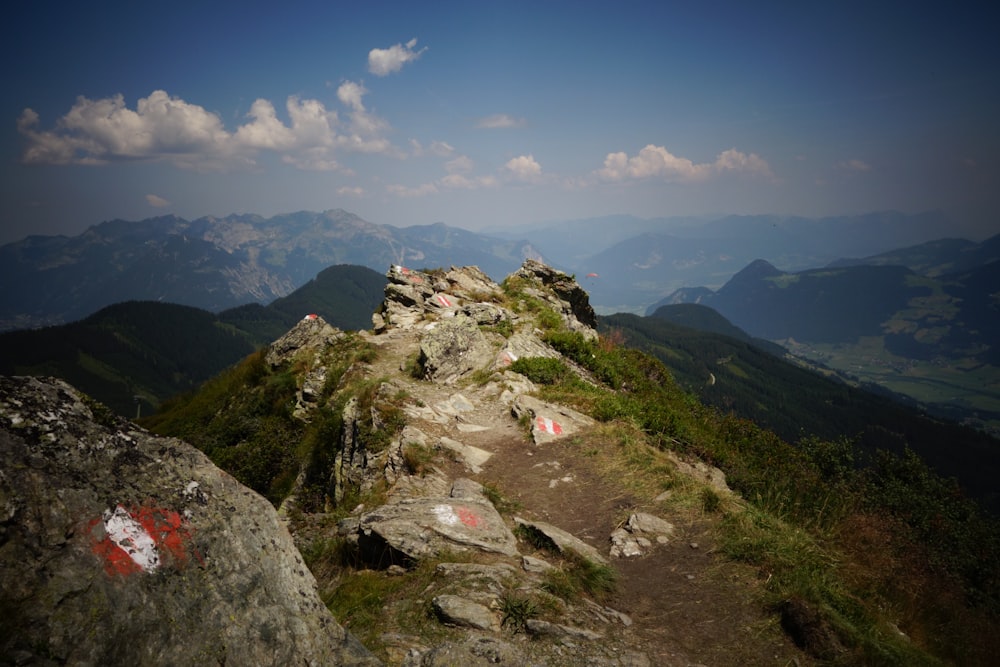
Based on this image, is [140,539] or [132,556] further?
[140,539]

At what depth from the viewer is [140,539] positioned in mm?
3863

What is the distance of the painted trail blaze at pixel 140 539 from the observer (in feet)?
11.9

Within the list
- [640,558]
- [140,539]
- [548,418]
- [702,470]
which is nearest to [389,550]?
[140,539]

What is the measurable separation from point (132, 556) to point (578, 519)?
789 cm

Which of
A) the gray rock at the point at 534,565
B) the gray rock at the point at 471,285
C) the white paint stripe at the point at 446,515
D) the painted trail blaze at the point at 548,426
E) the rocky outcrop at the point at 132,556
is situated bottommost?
the gray rock at the point at 534,565

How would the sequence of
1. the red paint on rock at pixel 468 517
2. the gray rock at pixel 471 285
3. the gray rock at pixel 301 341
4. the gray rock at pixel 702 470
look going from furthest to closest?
the gray rock at pixel 471 285, the gray rock at pixel 301 341, the gray rock at pixel 702 470, the red paint on rock at pixel 468 517

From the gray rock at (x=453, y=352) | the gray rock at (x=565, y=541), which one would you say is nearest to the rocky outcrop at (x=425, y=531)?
the gray rock at (x=565, y=541)

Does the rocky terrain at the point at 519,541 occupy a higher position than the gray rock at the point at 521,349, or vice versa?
the gray rock at the point at 521,349

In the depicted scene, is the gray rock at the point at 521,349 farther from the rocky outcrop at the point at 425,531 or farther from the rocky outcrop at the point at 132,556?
the rocky outcrop at the point at 132,556

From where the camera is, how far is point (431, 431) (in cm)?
1258

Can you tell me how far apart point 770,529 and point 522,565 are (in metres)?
4.80

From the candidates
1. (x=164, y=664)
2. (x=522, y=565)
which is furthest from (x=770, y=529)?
(x=164, y=664)

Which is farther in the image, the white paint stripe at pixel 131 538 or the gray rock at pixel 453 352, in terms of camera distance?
the gray rock at pixel 453 352

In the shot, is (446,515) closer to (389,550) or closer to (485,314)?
(389,550)
